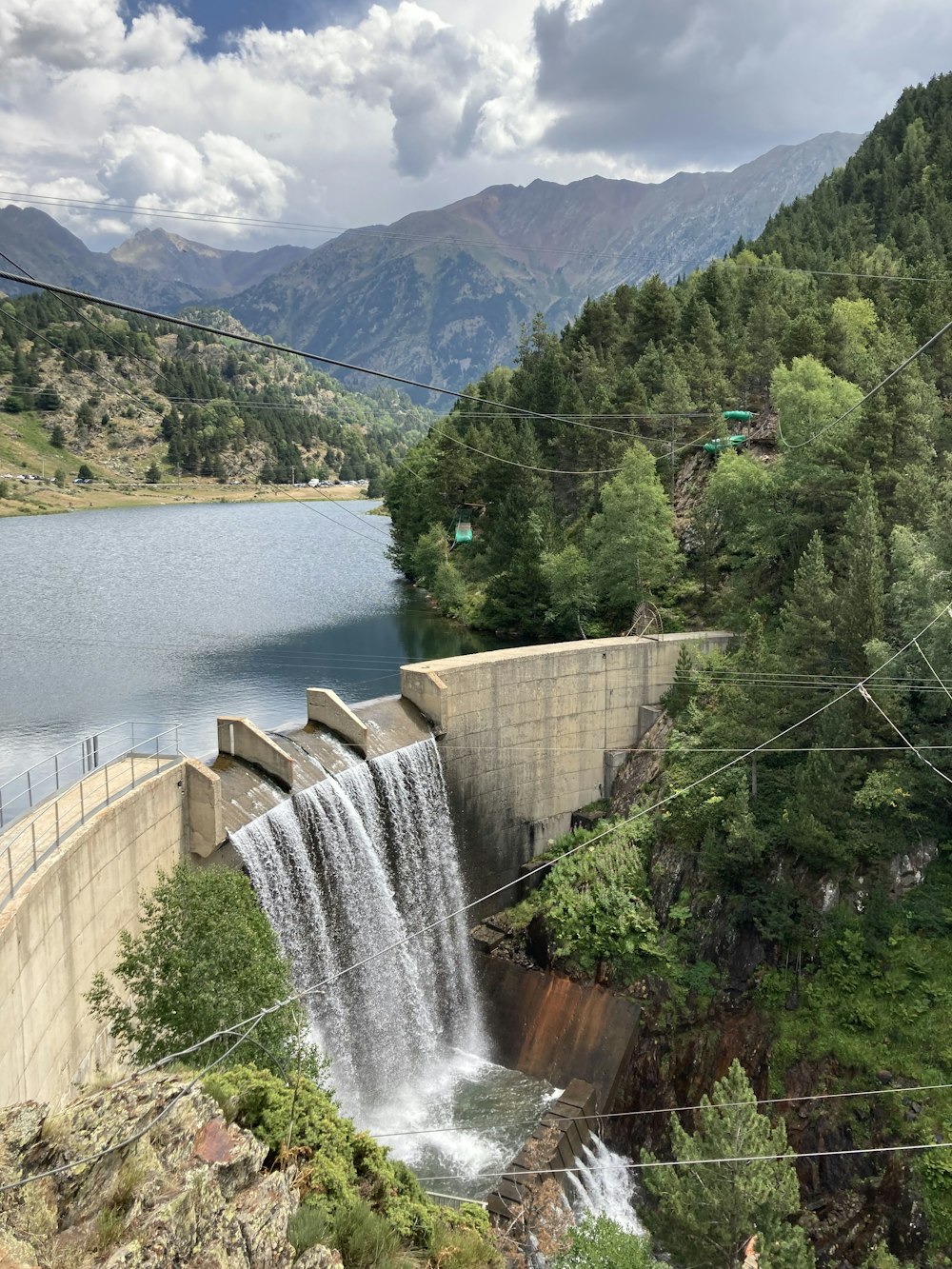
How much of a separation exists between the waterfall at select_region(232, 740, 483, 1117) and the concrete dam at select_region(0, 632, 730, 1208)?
0.06 m

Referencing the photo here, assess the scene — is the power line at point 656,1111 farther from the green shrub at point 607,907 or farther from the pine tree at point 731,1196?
the green shrub at point 607,907

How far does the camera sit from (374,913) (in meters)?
27.2

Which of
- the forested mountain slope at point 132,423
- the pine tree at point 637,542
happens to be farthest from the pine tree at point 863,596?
the forested mountain slope at point 132,423

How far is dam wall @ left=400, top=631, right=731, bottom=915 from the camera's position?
1239 inches

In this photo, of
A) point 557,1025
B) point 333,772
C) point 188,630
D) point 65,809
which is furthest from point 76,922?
point 188,630

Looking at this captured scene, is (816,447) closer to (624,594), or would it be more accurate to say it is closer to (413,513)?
(624,594)

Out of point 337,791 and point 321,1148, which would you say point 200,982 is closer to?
point 321,1148

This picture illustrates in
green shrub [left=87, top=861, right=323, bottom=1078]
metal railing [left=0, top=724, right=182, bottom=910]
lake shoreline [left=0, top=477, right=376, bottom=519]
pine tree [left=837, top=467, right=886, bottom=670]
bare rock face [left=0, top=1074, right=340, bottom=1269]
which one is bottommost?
green shrub [left=87, top=861, right=323, bottom=1078]

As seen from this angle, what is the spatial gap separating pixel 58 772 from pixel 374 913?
11.1 metres

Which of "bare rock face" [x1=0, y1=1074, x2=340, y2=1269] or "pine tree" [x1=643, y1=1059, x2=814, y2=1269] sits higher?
"bare rock face" [x1=0, y1=1074, x2=340, y2=1269]

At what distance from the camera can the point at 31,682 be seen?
4144 cm

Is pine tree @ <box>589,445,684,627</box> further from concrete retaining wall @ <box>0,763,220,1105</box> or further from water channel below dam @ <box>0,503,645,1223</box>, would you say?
concrete retaining wall @ <box>0,763,220,1105</box>

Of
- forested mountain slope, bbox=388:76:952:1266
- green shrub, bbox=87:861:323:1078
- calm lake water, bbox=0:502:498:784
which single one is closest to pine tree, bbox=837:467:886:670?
forested mountain slope, bbox=388:76:952:1266

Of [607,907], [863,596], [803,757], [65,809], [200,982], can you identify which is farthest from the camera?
[607,907]
